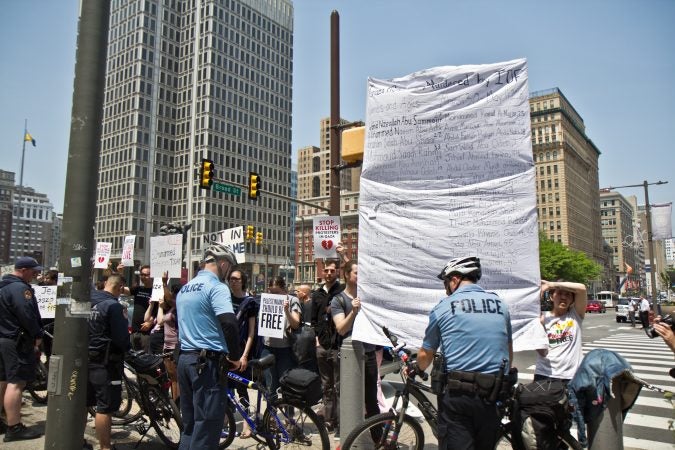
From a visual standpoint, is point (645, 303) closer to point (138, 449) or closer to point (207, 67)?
point (138, 449)

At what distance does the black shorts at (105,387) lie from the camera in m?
5.29

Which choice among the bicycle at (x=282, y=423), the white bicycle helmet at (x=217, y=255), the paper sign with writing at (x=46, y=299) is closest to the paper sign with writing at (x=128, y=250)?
the paper sign with writing at (x=46, y=299)

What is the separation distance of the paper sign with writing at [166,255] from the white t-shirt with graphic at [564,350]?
6435 mm

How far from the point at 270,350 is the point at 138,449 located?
6.57ft

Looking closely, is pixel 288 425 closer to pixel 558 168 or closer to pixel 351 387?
pixel 351 387

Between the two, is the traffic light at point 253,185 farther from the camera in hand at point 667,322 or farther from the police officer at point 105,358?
the camera in hand at point 667,322

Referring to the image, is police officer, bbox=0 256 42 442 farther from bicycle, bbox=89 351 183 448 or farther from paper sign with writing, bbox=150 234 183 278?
paper sign with writing, bbox=150 234 183 278

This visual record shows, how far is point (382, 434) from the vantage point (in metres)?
4.33

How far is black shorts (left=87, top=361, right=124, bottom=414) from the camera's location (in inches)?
208

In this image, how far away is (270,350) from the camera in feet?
22.8

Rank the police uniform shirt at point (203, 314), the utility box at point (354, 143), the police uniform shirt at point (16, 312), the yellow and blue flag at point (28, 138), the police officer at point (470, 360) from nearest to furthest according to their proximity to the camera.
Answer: the police officer at point (470, 360) < the police uniform shirt at point (203, 314) < the police uniform shirt at point (16, 312) < the utility box at point (354, 143) < the yellow and blue flag at point (28, 138)

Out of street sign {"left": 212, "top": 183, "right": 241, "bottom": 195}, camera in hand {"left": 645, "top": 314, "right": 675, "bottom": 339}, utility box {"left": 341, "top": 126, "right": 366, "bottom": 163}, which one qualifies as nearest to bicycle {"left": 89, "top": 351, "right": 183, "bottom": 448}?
utility box {"left": 341, "top": 126, "right": 366, "bottom": 163}

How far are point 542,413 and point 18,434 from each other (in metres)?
5.99

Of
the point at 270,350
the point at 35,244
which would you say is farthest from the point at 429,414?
the point at 35,244
